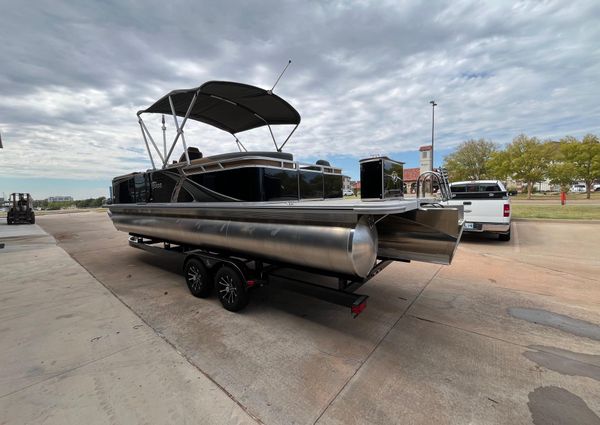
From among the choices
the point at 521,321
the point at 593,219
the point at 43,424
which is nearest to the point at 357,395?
the point at 43,424

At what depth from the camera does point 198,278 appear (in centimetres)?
412

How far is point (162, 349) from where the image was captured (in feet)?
9.13

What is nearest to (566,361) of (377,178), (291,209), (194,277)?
(377,178)

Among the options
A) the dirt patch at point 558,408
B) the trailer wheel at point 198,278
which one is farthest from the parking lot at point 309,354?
the trailer wheel at point 198,278

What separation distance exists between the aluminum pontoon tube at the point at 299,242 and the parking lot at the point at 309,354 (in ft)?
2.88

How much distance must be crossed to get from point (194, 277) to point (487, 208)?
7315mm

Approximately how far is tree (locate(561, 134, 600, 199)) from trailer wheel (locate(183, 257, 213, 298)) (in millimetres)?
34464

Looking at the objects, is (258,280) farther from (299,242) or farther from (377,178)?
(377,178)

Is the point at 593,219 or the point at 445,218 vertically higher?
the point at 445,218

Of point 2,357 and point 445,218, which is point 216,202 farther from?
point 445,218

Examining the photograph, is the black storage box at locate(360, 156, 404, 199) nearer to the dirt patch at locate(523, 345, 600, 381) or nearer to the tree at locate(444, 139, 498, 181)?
the dirt patch at locate(523, 345, 600, 381)

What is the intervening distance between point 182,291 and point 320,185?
2831 mm

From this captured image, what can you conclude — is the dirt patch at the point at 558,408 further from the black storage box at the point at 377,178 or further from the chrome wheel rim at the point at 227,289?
the chrome wheel rim at the point at 227,289

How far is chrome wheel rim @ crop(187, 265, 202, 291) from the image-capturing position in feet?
13.5
